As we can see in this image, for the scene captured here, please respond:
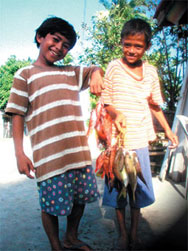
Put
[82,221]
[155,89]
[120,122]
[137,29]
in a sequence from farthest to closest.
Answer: [82,221] < [155,89] < [137,29] < [120,122]

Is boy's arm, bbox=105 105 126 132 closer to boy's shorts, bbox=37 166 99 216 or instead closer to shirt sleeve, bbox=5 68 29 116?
boy's shorts, bbox=37 166 99 216

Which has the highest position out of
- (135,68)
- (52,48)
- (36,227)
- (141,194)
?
(52,48)

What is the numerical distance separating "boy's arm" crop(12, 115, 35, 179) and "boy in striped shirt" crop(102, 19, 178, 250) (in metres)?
0.68

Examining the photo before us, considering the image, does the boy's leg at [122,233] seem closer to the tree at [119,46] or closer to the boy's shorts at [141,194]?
the boy's shorts at [141,194]

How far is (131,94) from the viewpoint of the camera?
2.03 metres

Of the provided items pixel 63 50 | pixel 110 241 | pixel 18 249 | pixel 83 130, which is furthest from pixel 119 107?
pixel 18 249

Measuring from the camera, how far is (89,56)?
738 centimetres

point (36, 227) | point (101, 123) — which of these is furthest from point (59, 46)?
point (36, 227)

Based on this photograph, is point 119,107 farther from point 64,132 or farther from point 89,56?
point 89,56

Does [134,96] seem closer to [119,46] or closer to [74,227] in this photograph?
[74,227]

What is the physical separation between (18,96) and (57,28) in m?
0.62

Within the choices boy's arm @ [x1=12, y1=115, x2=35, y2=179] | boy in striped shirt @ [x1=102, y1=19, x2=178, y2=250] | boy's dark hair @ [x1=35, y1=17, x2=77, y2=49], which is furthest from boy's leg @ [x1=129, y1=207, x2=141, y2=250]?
boy's dark hair @ [x1=35, y1=17, x2=77, y2=49]

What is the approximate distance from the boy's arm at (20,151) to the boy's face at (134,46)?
96 cm

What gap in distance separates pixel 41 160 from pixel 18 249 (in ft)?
3.19
